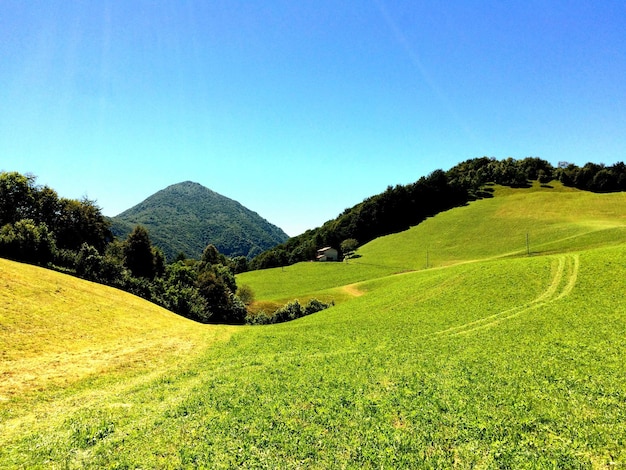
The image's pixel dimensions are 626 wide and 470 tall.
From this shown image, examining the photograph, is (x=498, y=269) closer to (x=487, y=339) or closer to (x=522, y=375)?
(x=487, y=339)

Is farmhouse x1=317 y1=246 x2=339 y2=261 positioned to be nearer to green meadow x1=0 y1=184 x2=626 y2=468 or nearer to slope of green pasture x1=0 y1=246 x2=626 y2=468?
green meadow x1=0 y1=184 x2=626 y2=468

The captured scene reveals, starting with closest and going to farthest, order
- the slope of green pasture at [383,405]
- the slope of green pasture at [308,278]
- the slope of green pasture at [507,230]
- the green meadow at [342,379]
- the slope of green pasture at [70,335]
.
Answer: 1. the slope of green pasture at [383,405]
2. the green meadow at [342,379]
3. the slope of green pasture at [70,335]
4. the slope of green pasture at [507,230]
5. the slope of green pasture at [308,278]

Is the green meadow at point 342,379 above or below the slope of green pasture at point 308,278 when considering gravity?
above

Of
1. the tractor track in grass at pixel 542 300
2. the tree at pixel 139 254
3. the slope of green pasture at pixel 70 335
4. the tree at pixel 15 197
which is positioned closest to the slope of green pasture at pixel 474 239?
the tree at pixel 139 254

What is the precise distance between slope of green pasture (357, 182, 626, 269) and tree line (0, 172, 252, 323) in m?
52.5

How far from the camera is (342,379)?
17.6 meters

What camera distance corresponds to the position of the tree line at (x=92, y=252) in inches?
1891

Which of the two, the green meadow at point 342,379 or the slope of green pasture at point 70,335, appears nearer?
the green meadow at point 342,379

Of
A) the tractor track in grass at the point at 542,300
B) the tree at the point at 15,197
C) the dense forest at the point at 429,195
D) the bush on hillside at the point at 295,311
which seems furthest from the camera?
the dense forest at the point at 429,195

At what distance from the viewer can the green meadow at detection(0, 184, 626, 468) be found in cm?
1045

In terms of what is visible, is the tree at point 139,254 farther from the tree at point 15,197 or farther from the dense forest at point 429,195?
the dense forest at point 429,195

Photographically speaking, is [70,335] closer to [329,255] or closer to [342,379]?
[342,379]

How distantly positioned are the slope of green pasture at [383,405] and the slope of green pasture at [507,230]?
58937mm

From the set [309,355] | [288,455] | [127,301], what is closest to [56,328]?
[127,301]
